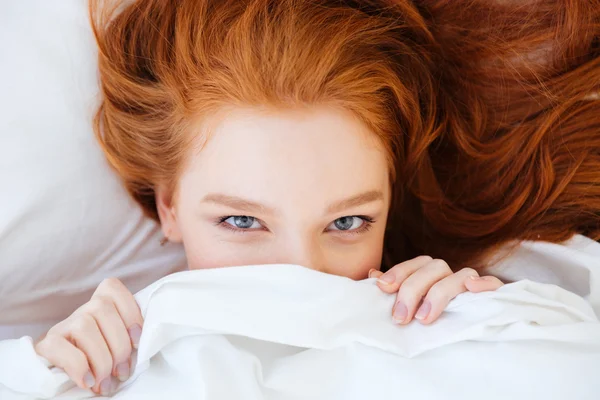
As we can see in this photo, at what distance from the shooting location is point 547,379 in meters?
0.94

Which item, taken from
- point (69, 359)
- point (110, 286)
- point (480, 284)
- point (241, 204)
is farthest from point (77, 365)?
point (480, 284)

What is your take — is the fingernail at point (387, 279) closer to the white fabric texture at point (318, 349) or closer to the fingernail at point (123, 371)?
the white fabric texture at point (318, 349)

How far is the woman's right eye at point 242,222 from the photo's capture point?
3.69 ft

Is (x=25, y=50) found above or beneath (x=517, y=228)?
above

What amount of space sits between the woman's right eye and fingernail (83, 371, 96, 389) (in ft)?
1.01

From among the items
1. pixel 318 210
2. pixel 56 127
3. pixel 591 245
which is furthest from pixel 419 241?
pixel 56 127

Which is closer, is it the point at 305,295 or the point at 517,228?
the point at 305,295

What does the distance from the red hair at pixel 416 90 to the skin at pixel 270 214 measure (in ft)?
0.14

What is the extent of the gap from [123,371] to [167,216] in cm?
36

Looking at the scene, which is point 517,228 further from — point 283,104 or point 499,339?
point 283,104

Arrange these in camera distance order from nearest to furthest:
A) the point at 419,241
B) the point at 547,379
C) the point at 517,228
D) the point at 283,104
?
the point at 547,379
the point at 283,104
the point at 517,228
the point at 419,241

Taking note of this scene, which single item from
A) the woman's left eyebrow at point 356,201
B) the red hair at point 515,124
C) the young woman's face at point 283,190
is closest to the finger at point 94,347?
the young woman's face at point 283,190

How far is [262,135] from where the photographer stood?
1049 mm

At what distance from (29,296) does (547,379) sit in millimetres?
864
